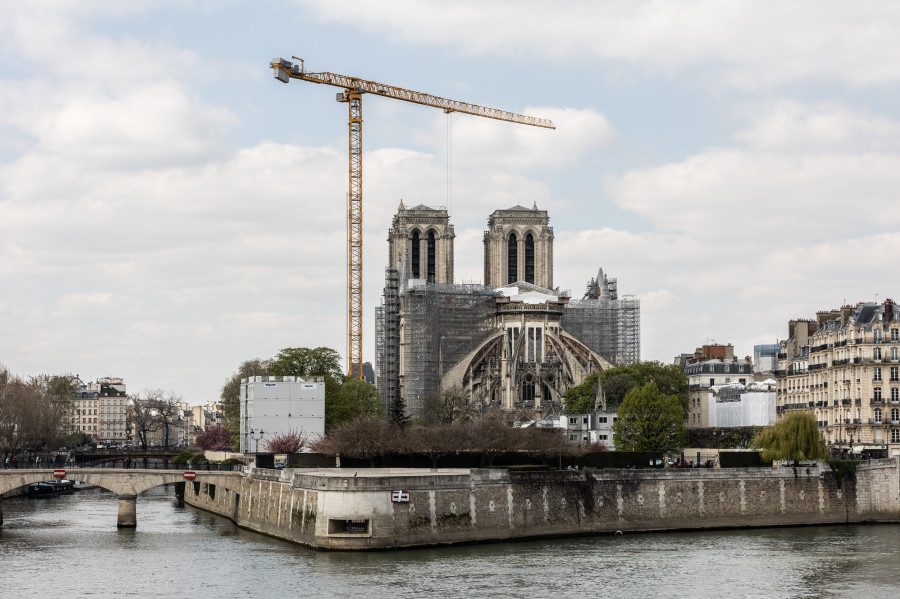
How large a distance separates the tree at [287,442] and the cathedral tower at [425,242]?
57.0 m

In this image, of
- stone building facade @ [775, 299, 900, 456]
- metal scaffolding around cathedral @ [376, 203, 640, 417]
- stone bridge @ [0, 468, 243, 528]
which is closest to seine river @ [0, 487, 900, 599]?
stone bridge @ [0, 468, 243, 528]

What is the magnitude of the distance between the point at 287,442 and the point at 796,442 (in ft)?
78.7

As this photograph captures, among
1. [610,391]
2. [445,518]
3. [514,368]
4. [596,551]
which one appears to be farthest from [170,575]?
[514,368]

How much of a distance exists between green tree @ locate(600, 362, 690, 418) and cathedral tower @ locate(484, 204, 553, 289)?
117 ft

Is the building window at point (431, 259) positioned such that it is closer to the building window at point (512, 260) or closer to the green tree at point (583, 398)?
the building window at point (512, 260)

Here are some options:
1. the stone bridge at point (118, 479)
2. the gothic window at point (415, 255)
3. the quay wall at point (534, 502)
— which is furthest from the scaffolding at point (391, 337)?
the stone bridge at point (118, 479)

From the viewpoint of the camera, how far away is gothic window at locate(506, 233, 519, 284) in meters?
123

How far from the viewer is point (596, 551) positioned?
45.9 meters

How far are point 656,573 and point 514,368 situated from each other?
64923mm

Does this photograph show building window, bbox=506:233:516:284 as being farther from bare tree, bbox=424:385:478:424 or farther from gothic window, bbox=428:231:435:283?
bare tree, bbox=424:385:478:424

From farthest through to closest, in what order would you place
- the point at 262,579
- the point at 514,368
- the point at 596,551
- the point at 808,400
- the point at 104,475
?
the point at 514,368
the point at 808,400
the point at 104,475
the point at 596,551
the point at 262,579

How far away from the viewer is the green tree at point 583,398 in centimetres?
8762

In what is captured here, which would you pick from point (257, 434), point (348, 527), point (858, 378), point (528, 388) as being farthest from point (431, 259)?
point (348, 527)

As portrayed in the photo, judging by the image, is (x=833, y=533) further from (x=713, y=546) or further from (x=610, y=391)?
(x=610, y=391)
